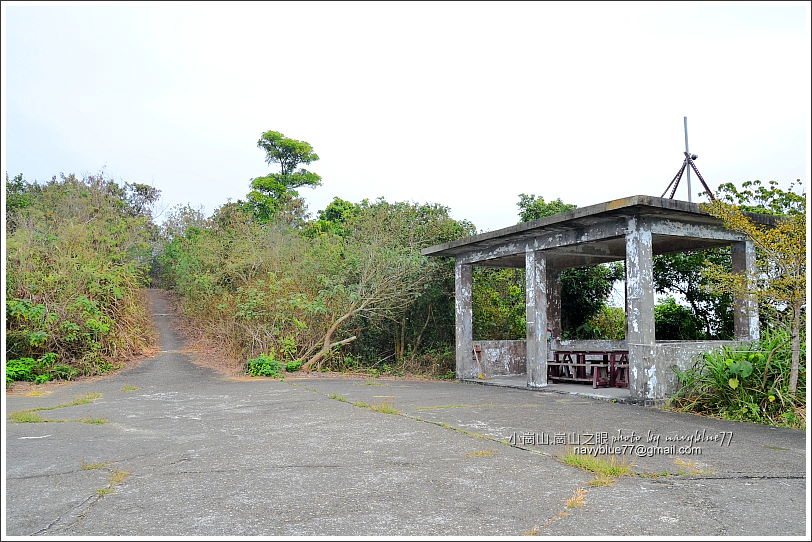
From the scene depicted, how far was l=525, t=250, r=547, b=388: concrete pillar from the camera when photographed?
35.0 ft

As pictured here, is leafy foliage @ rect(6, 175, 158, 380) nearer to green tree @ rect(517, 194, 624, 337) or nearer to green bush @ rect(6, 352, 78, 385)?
green bush @ rect(6, 352, 78, 385)

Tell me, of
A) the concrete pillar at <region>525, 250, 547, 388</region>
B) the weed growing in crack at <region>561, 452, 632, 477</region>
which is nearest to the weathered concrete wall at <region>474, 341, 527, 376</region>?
the concrete pillar at <region>525, 250, 547, 388</region>

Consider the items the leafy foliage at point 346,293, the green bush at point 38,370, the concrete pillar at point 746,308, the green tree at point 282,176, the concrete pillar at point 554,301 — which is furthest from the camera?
the green tree at point 282,176

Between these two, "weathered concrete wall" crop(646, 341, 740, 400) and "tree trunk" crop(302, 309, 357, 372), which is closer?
"weathered concrete wall" crop(646, 341, 740, 400)

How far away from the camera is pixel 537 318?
10.7 meters

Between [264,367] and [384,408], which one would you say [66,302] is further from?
[384,408]

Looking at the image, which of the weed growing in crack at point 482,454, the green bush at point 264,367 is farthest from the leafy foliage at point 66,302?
the weed growing in crack at point 482,454

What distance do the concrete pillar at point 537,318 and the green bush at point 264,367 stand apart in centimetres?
555

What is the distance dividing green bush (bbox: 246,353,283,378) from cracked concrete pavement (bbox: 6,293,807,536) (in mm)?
4602

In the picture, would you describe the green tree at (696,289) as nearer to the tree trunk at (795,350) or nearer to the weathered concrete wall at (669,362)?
the weathered concrete wall at (669,362)

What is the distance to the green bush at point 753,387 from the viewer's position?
700 cm

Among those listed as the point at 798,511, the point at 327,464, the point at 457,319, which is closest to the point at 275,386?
the point at 457,319

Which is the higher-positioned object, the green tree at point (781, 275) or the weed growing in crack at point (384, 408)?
the green tree at point (781, 275)

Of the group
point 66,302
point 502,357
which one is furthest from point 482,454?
point 66,302
